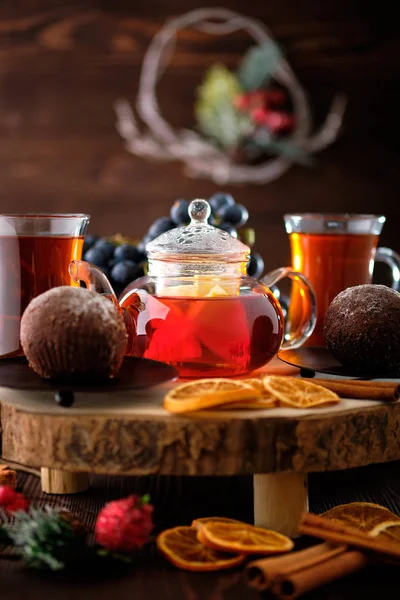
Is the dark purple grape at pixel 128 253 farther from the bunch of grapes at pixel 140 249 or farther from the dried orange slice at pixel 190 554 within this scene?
the dried orange slice at pixel 190 554

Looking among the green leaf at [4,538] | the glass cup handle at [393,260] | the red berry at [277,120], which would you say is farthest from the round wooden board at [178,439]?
the red berry at [277,120]

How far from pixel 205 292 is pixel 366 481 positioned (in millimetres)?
566

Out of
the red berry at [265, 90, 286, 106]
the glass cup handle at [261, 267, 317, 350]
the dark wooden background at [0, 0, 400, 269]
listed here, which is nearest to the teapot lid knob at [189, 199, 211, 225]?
the glass cup handle at [261, 267, 317, 350]

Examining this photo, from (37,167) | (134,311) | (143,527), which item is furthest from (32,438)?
(37,167)

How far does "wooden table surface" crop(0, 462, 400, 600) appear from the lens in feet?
3.65

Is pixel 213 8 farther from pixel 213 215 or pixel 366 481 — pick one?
pixel 366 481

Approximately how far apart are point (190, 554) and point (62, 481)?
0.48 metres

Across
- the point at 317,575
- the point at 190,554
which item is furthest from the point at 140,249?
the point at 317,575

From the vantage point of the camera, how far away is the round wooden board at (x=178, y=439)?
47.8 inches

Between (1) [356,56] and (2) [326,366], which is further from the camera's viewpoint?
(1) [356,56]

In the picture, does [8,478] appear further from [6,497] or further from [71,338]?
[71,338]

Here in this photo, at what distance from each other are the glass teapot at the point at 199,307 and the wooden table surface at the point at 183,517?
0.26m

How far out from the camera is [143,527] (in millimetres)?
1179

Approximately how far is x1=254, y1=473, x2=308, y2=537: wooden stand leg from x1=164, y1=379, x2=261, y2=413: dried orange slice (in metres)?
0.14
